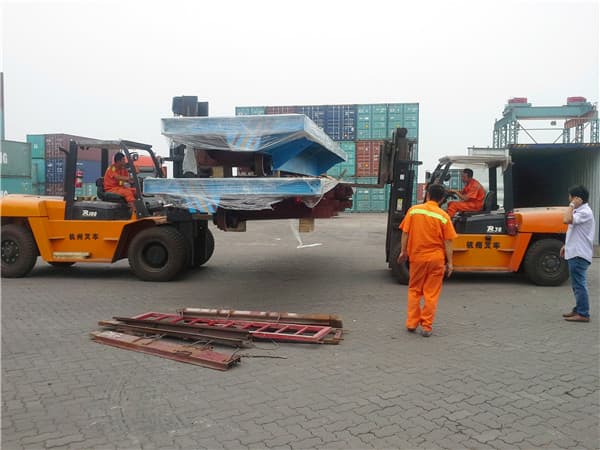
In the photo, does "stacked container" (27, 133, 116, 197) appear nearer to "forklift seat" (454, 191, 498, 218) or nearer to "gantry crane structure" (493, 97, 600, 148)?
"gantry crane structure" (493, 97, 600, 148)

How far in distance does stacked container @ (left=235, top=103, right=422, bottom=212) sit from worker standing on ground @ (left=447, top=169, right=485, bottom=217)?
21635 mm

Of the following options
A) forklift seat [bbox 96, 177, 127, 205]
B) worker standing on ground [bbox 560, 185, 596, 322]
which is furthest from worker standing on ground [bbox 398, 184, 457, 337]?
forklift seat [bbox 96, 177, 127, 205]

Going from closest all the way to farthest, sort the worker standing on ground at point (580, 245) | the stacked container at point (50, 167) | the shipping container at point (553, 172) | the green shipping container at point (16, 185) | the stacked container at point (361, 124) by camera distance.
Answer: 1. the worker standing on ground at point (580, 245)
2. the shipping container at point (553, 172)
3. the green shipping container at point (16, 185)
4. the stacked container at point (50, 167)
5. the stacked container at point (361, 124)

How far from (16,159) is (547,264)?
79.6ft

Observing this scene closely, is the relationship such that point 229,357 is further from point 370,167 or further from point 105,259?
point 370,167

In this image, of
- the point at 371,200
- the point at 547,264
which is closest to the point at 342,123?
the point at 371,200

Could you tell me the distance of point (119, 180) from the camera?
879cm

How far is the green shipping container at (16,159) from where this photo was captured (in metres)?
23.3

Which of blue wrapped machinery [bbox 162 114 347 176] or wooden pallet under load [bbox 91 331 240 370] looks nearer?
wooden pallet under load [bbox 91 331 240 370]

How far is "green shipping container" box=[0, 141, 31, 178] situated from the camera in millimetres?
23312

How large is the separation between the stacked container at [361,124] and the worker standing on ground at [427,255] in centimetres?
2482

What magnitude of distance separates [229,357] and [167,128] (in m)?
2.56

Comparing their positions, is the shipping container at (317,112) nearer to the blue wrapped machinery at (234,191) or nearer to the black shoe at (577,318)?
the black shoe at (577,318)

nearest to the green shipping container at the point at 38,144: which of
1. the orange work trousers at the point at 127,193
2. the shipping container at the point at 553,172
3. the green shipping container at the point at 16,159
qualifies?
the green shipping container at the point at 16,159
